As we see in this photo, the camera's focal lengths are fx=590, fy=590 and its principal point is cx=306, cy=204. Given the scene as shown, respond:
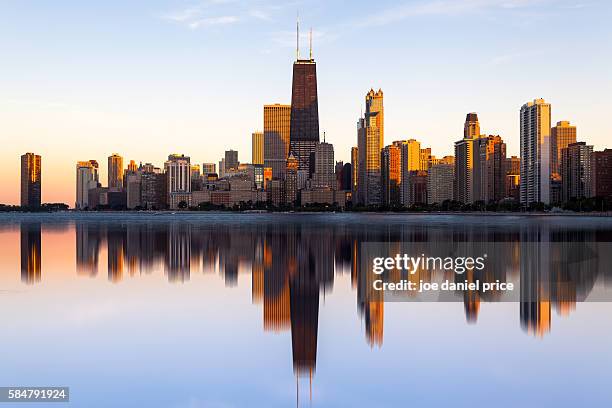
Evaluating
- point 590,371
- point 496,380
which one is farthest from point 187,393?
point 590,371

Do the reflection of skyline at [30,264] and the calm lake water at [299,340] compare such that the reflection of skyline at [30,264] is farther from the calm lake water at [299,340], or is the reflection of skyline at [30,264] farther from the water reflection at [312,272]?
the calm lake water at [299,340]

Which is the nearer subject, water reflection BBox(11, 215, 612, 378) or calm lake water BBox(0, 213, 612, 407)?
calm lake water BBox(0, 213, 612, 407)

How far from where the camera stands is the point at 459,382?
14.5 m

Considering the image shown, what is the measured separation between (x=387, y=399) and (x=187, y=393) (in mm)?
4604

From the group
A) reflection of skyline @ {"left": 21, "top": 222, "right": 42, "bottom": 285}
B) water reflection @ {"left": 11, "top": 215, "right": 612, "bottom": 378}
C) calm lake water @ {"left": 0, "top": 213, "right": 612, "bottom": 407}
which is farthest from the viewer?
reflection of skyline @ {"left": 21, "top": 222, "right": 42, "bottom": 285}

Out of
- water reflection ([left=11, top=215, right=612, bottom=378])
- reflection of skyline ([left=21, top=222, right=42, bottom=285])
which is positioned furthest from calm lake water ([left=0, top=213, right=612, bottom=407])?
reflection of skyline ([left=21, top=222, right=42, bottom=285])

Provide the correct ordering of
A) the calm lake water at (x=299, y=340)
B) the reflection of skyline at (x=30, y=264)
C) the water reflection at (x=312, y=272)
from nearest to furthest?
the calm lake water at (x=299, y=340)
the water reflection at (x=312, y=272)
the reflection of skyline at (x=30, y=264)

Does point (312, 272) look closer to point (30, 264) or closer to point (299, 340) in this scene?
point (299, 340)

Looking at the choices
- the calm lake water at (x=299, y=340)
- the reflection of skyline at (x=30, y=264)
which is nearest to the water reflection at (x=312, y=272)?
the reflection of skyline at (x=30, y=264)

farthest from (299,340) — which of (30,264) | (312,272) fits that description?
(30,264)

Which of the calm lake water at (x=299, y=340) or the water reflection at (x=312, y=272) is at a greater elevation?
the water reflection at (x=312, y=272)

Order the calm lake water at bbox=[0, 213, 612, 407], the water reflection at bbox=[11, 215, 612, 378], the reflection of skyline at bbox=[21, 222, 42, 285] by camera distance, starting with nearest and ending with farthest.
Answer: the calm lake water at bbox=[0, 213, 612, 407]
the water reflection at bbox=[11, 215, 612, 378]
the reflection of skyline at bbox=[21, 222, 42, 285]

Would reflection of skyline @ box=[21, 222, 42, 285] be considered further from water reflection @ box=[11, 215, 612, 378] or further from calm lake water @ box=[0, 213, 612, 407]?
calm lake water @ box=[0, 213, 612, 407]

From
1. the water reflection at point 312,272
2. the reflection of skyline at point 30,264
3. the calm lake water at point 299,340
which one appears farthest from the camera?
the reflection of skyline at point 30,264
